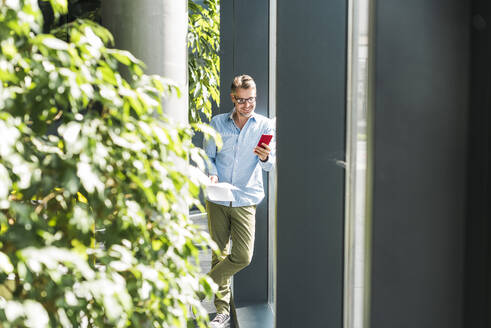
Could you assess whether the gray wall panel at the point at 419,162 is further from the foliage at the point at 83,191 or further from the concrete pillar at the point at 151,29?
the concrete pillar at the point at 151,29

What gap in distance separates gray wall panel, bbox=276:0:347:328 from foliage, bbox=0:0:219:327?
59 cm

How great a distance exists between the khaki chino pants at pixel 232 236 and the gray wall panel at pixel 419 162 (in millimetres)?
1896

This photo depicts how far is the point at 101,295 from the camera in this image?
0.98 meters

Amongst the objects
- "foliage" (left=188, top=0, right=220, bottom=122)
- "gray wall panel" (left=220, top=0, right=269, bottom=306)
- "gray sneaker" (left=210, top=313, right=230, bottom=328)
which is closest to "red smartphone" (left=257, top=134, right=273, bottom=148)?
"gray wall panel" (left=220, top=0, right=269, bottom=306)

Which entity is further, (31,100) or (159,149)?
(159,149)

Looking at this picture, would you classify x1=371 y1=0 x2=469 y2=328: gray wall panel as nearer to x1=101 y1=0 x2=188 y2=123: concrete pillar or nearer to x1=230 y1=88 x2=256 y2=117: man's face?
x1=101 y1=0 x2=188 y2=123: concrete pillar

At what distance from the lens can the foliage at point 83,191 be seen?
98 centimetres

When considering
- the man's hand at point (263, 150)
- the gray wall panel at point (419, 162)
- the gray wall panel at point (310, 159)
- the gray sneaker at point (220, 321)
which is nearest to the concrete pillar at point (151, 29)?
the gray wall panel at point (310, 159)

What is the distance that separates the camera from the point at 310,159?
6.01 ft

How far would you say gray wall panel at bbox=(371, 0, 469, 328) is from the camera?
1.27m

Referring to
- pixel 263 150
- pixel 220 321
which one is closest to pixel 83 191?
pixel 263 150

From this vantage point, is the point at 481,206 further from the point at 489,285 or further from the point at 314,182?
the point at 314,182

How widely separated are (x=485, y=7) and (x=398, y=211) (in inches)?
19.7

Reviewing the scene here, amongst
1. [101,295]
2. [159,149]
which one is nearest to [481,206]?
[159,149]
